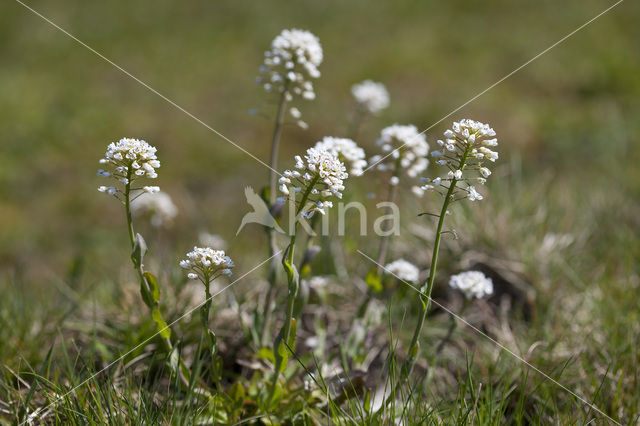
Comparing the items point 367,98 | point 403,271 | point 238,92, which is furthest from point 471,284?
point 238,92

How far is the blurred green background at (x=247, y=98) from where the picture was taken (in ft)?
20.7

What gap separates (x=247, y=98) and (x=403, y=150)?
20.5 feet

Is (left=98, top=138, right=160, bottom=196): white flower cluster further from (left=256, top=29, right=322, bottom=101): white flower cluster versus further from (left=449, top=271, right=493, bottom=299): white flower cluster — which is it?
(left=449, top=271, right=493, bottom=299): white flower cluster

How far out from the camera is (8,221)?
657 centimetres

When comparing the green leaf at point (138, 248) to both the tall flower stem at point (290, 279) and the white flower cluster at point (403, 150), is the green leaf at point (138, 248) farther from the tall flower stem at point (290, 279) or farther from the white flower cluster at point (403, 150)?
the white flower cluster at point (403, 150)

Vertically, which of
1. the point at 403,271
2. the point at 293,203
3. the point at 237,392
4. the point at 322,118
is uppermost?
the point at 293,203

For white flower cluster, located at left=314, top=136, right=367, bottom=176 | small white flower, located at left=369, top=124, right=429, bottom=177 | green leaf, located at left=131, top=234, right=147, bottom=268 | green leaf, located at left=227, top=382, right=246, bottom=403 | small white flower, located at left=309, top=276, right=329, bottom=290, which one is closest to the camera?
green leaf, located at left=131, top=234, right=147, bottom=268

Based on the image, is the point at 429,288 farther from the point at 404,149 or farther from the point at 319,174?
the point at 404,149

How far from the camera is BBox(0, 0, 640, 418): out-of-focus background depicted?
410 centimetres

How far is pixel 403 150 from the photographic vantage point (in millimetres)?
2990

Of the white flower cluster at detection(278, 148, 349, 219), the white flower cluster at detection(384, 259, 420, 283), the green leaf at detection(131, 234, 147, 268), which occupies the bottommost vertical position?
the white flower cluster at detection(384, 259, 420, 283)

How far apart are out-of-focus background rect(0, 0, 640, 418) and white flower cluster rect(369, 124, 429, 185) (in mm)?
1212

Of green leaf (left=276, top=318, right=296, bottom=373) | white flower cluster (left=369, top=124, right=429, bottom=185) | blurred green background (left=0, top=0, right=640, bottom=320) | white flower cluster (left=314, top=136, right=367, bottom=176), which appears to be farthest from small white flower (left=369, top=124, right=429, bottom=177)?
blurred green background (left=0, top=0, right=640, bottom=320)

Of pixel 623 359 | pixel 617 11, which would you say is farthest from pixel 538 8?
pixel 623 359
